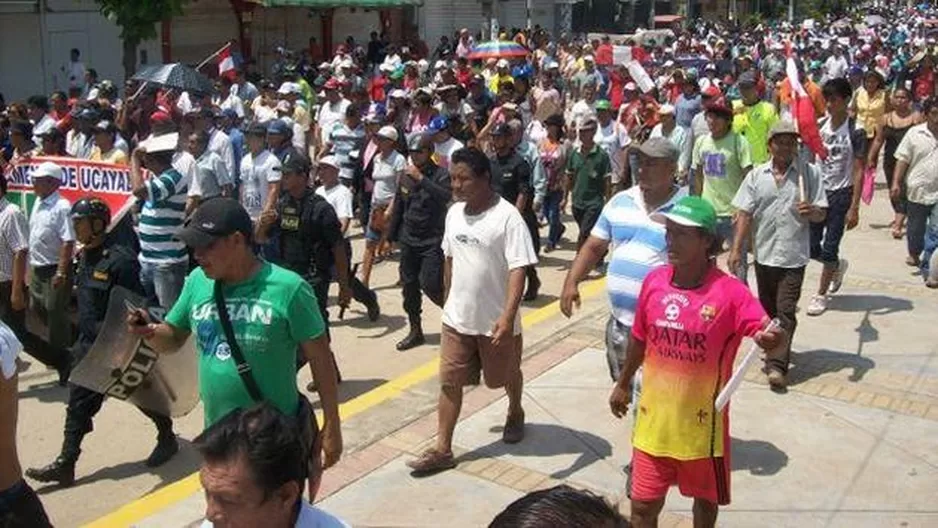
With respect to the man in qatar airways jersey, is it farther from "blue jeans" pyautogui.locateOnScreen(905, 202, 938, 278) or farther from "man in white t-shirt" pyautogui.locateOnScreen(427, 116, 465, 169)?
"man in white t-shirt" pyautogui.locateOnScreen(427, 116, 465, 169)

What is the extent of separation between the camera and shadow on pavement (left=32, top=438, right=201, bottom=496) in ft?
20.8

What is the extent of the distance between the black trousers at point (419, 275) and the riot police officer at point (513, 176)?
126cm

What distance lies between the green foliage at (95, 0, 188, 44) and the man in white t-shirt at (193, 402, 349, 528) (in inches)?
820

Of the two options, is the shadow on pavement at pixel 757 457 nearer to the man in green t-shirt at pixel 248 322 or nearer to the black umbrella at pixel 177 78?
the man in green t-shirt at pixel 248 322

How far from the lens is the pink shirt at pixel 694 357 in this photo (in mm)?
4348

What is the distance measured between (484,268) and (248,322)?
1.93 metres

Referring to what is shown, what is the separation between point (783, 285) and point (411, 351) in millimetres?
2971

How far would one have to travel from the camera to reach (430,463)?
5902 mm

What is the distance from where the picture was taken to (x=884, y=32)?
47.5m

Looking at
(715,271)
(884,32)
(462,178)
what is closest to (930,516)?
(715,271)

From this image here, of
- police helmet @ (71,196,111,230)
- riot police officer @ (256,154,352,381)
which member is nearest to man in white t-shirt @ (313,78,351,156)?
riot police officer @ (256,154,352,381)

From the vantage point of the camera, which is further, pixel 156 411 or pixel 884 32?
pixel 884 32

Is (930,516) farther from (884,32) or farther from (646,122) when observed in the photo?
(884,32)

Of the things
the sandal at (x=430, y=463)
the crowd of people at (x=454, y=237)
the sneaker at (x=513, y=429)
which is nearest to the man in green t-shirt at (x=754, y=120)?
the crowd of people at (x=454, y=237)
